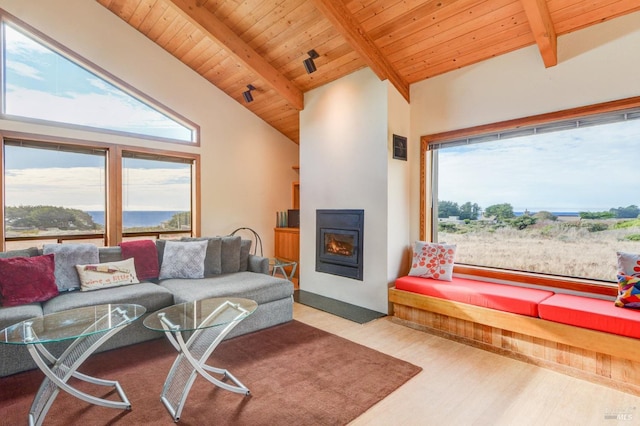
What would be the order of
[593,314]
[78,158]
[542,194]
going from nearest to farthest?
[593,314] → [542,194] → [78,158]

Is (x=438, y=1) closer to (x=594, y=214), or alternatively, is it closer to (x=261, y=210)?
(x=594, y=214)

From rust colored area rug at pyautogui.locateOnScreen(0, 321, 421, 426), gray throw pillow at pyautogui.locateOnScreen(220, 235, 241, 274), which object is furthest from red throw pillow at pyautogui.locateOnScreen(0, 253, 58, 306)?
gray throw pillow at pyautogui.locateOnScreen(220, 235, 241, 274)

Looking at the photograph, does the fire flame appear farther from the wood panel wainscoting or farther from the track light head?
the track light head

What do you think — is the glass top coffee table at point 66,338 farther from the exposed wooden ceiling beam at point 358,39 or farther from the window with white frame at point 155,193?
the exposed wooden ceiling beam at point 358,39

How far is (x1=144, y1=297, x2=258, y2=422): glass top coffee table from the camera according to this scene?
206cm

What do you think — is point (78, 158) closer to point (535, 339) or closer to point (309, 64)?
point (309, 64)

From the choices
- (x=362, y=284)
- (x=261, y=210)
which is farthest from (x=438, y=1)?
(x=261, y=210)

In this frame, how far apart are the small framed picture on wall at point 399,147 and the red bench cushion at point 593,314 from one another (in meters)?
2.08

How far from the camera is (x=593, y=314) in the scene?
8.11 ft

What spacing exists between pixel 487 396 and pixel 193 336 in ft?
6.52

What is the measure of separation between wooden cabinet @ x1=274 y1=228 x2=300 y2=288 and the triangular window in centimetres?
235

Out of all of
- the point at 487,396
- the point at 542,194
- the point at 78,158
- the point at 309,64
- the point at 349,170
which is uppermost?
the point at 309,64

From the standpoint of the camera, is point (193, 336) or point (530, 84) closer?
point (193, 336)

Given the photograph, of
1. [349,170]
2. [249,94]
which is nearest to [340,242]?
[349,170]
